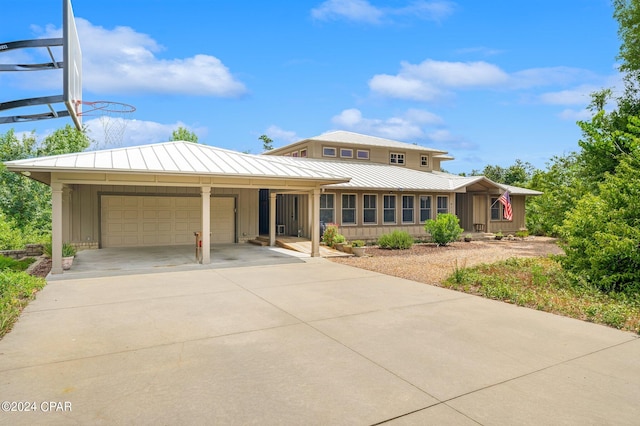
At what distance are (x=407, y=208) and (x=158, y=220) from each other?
11.9 m

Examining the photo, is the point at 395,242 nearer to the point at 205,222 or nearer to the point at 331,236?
the point at 331,236

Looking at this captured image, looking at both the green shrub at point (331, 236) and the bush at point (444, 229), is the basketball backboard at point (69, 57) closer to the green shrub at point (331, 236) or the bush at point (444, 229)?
the green shrub at point (331, 236)

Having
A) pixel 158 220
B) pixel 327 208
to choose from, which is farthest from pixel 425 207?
pixel 158 220

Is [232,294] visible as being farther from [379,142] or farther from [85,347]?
[379,142]

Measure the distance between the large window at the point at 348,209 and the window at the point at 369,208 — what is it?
0.51 m

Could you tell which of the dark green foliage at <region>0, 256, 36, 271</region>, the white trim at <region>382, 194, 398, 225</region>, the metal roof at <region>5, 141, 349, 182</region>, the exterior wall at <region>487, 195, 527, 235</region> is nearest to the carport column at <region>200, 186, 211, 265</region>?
the metal roof at <region>5, 141, 349, 182</region>

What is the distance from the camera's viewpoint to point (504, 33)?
14773 millimetres

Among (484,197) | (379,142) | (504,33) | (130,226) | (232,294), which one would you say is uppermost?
(504,33)

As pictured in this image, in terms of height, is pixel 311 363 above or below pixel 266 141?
below

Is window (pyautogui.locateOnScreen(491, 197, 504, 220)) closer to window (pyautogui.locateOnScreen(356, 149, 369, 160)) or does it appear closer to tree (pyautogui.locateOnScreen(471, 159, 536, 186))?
window (pyautogui.locateOnScreen(356, 149, 369, 160))

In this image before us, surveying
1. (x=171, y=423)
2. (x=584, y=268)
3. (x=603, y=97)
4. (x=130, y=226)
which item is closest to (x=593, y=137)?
(x=584, y=268)

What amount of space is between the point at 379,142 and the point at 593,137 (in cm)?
1584

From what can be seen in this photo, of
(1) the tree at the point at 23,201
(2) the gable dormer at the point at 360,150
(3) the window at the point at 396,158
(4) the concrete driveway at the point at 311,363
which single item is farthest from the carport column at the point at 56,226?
(3) the window at the point at 396,158

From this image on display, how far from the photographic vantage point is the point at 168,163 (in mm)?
11469
